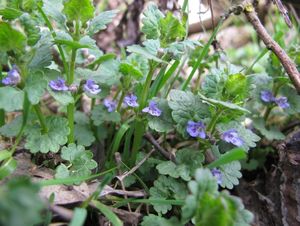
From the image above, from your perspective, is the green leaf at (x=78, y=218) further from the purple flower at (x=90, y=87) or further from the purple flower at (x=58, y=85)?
the purple flower at (x=90, y=87)

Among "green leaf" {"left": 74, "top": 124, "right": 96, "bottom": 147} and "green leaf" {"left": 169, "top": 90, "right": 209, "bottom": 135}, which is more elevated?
"green leaf" {"left": 169, "top": 90, "right": 209, "bottom": 135}

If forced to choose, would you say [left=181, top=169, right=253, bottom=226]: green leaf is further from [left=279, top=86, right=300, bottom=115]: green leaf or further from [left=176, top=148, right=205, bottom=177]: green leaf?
[left=279, top=86, right=300, bottom=115]: green leaf

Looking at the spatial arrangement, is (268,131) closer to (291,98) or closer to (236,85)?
(291,98)

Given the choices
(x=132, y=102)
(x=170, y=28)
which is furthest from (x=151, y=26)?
(x=132, y=102)

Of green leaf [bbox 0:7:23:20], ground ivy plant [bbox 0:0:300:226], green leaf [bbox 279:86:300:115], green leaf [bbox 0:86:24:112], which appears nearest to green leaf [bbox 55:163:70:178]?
ground ivy plant [bbox 0:0:300:226]

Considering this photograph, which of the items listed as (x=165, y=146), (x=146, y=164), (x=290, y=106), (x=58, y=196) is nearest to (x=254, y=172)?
(x=290, y=106)

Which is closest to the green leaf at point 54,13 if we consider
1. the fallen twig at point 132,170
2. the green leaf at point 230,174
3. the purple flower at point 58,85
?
the purple flower at point 58,85
